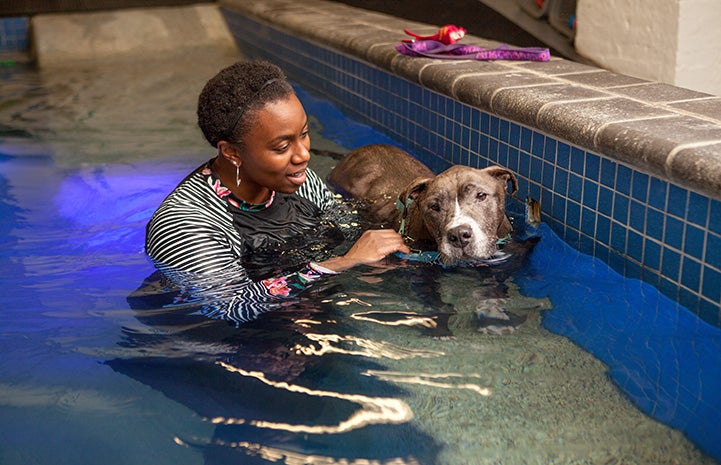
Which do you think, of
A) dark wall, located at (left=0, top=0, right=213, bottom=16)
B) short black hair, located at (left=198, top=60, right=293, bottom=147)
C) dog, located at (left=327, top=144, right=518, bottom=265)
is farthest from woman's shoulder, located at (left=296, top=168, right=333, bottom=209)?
dark wall, located at (left=0, top=0, right=213, bottom=16)

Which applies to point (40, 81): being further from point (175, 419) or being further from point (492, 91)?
point (175, 419)

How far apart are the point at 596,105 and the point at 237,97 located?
1.95m

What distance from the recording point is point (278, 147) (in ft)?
13.5

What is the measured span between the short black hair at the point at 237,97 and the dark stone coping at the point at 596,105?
1.50 m

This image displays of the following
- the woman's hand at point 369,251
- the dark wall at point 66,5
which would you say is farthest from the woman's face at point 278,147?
the dark wall at point 66,5

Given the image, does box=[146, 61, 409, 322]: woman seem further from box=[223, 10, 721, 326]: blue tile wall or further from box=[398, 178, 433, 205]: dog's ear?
box=[223, 10, 721, 326]: blue tile wall

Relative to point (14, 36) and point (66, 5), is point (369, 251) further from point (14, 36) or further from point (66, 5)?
point (66, 5)

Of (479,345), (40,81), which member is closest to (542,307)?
(479,345)

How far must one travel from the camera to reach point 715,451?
2.89m

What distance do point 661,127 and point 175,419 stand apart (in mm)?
2584

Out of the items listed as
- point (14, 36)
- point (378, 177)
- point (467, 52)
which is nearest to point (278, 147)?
point (378, 177)

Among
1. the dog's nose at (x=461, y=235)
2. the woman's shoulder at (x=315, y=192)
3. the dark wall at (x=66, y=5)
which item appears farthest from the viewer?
the dark wall at (x=66, y=5)

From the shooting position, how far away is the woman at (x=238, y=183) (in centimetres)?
408

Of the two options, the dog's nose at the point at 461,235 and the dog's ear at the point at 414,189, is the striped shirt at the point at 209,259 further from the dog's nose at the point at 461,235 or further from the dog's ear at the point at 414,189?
the dog's ear at the point at 414,189
